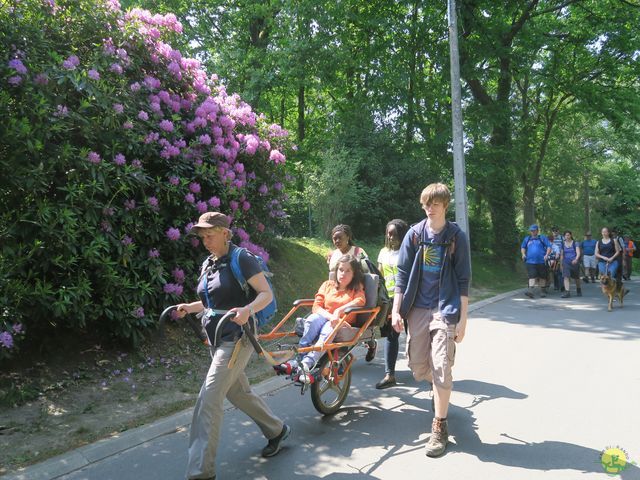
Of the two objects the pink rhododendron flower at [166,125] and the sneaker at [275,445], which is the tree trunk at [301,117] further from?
the sneaker at [275,445]

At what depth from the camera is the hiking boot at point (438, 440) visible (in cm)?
388

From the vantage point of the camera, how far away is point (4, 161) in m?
4.82

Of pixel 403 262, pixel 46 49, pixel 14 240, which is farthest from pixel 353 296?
pixel 46 49

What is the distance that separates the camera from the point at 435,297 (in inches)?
164

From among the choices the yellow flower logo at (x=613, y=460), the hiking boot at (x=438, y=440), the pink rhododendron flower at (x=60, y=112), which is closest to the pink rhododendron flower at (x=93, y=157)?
the pink rhododendron flower at (x=60, y=112)

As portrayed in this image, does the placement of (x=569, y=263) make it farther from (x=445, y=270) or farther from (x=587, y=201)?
(x=587, y=201)

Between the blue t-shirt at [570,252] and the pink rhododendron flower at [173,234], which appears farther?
the blue t-shirt at [570,252]

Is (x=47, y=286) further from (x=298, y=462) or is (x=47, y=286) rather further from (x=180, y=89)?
(x=180, y=89)

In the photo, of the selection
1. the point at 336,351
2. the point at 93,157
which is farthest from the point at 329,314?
the point at 93,157

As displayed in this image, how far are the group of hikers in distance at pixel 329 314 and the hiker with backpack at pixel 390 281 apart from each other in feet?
3.22

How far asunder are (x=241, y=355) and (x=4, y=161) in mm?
3092

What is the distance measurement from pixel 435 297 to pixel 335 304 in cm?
116

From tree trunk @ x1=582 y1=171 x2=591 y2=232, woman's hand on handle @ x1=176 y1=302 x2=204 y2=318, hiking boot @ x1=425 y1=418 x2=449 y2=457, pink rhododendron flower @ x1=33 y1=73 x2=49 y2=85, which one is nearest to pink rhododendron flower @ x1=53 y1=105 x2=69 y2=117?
pink rhododendron flower @ x1=33 y1=73 x2=49 y2=85

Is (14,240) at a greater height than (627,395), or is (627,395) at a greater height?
(14,240)
